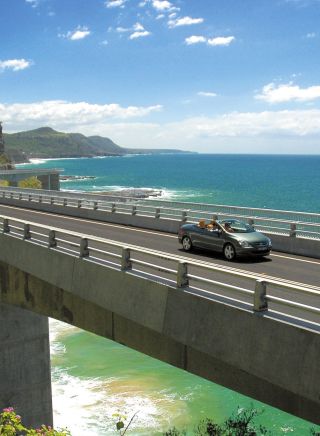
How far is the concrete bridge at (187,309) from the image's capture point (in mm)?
8859

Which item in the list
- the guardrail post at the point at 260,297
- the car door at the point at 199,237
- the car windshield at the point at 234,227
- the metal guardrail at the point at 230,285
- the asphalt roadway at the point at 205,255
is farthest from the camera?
the car door at the point at 199,237

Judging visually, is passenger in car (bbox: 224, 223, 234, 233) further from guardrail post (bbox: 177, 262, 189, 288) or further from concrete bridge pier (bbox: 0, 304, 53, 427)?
concrete bridge pier (bbox: 0, 304, 53, 427)

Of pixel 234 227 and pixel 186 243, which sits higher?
pixel 234 227

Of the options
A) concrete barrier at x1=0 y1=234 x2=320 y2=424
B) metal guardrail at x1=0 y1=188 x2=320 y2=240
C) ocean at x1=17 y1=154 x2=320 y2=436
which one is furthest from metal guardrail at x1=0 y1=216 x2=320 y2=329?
ocean at x1=17 y1=154 x2=320 y2=436

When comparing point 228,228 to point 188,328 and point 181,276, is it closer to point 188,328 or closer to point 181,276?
point 181,276

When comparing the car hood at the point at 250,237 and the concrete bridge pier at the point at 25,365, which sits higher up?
the car hood at the point at 250,237

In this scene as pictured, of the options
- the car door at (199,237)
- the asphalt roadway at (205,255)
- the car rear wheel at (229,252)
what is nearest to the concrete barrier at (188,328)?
the asphalt roadway at (205,255)

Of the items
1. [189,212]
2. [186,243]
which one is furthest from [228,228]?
[189,212]

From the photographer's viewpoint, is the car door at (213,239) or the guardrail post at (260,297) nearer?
the guardrail post at (260,297)

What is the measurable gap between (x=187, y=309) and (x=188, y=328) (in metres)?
0.39

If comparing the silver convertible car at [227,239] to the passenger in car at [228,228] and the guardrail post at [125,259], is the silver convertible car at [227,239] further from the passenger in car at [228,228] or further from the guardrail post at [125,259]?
the guardrail post at [125,259]

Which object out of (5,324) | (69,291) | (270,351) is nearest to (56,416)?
(5,324)

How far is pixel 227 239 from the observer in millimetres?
16953

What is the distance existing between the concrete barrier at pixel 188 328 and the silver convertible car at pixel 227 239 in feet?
17.2
